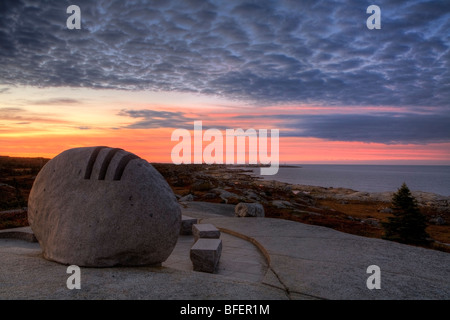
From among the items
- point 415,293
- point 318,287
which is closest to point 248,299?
point 318,287

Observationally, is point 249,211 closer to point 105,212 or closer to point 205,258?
point 205,258

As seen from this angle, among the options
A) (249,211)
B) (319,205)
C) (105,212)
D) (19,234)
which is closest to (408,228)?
(249,211)

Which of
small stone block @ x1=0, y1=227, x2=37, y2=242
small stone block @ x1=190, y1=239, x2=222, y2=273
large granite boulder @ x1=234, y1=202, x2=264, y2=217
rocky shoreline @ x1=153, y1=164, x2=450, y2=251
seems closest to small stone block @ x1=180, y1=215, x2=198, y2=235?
large granite boulder @ x1=234, y1=202, x2=264, y2=217

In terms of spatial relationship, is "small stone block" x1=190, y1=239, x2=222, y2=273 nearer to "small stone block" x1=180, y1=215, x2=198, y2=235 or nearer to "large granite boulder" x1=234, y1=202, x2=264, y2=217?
"small stone block" x1=180, y1=215, x2=198, y2=235

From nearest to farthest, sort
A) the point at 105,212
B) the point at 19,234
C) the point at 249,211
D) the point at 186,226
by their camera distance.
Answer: the point at 105,212
the point at 19,234
the point at 186,226
the point at 249,211

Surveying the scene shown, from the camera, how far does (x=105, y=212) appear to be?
5.86 metres

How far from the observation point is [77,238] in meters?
5.82

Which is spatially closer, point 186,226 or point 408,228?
point 186,226

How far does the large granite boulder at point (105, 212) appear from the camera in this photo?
5.77m

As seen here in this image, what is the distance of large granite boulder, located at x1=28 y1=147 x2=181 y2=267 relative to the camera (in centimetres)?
577

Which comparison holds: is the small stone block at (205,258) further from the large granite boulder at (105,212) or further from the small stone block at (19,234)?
the small stone block at (19,234)

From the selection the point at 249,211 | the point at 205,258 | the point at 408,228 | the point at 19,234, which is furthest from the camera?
the point at 249,211
